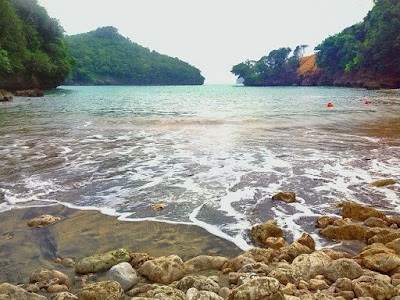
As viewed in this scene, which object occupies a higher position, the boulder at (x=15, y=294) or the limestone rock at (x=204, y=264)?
the boulder at (x=15, y=294)

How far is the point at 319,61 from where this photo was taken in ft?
318

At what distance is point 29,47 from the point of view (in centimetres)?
4519

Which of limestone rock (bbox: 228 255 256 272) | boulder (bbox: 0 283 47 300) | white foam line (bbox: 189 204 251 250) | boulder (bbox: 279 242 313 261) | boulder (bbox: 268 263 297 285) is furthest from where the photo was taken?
A: white foam line (bbox: 189 204 251 250)

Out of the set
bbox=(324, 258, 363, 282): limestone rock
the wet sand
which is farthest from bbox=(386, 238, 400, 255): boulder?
the wet sand

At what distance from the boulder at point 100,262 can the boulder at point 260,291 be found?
120cm

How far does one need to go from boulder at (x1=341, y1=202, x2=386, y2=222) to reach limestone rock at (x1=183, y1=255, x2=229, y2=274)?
196 centimetres

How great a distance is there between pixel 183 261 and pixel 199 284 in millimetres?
673

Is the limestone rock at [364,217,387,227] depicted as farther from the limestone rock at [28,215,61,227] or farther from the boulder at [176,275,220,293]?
the limestone rock at [28,215,61,227]

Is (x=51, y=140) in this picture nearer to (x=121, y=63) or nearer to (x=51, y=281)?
(x=51, y=281)

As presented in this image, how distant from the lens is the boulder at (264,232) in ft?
12.0

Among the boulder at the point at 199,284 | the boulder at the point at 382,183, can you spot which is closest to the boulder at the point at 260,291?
the boulder at the point at 199,284

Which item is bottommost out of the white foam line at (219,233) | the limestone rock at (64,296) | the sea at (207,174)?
the white foam line at (219,233)

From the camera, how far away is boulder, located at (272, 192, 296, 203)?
15.9ft

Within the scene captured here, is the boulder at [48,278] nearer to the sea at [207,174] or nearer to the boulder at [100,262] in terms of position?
the boulder at [100,262]
